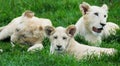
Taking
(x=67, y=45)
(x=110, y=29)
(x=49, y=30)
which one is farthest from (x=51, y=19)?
(x=67, y=45)

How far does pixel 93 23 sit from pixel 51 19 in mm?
2178

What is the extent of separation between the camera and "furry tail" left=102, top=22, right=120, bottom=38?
38.2 feet

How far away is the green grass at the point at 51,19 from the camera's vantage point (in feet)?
29.7

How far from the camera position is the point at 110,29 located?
38.8 feet

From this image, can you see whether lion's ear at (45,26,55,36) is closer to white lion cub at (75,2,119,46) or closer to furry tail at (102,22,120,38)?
white lion cub at (75,2,119,46)

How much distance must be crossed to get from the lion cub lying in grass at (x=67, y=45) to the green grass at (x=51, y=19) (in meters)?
0.21

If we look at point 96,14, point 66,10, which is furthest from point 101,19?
point 66,10

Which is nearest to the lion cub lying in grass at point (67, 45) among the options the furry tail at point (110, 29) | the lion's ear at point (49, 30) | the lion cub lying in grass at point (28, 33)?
the lion's ear at point (49, 30)

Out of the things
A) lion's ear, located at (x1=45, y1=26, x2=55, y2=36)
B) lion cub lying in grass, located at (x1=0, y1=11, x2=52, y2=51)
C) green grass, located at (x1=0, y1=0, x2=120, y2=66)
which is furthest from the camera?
lion cub lying in grass, located at (x1=0, y1=11, x2=52, y2=51)

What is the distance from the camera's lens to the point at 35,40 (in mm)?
11203

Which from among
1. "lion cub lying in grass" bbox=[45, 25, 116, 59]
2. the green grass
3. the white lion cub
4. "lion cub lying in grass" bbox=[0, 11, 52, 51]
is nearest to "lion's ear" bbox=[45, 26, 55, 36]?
"lion cub lying in grass" bbox=[45, 25, 116, 59]

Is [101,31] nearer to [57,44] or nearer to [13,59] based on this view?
[57,44]

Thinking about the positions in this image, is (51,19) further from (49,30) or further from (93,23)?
(49,30)

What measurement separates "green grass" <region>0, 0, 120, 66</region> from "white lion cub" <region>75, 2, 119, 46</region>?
0.16m
